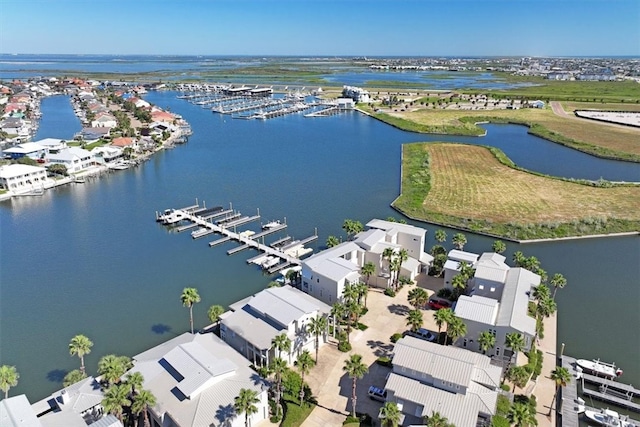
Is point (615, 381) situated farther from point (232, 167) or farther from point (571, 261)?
point (232, 167)

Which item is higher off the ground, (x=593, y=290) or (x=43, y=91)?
(x=43, y=91)

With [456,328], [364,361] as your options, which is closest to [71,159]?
[364,361]

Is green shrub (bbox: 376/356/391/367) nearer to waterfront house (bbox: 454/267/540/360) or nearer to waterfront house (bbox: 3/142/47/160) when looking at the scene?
waterfront house (bbox: 454/267/540/360)

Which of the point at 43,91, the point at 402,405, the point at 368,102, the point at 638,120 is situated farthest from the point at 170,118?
the point at 638,120

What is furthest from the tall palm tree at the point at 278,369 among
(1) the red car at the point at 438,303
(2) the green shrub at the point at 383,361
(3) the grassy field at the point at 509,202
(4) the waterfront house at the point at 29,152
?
(4) the waterfront house at the point at 29,152

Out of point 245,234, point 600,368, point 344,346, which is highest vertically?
point 245,234

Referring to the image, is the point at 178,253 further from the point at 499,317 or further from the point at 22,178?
the point at 22,178
